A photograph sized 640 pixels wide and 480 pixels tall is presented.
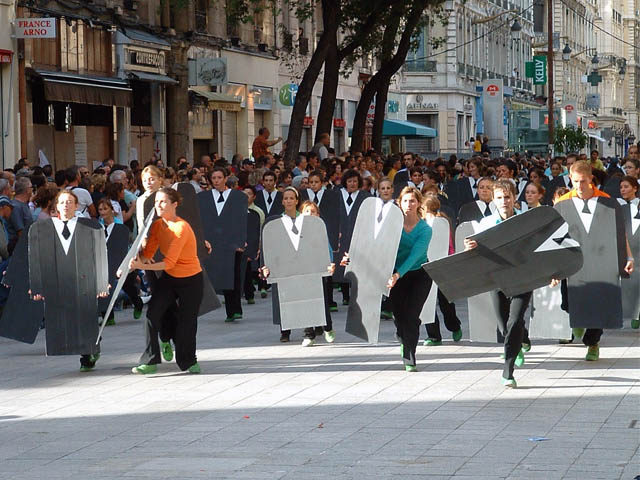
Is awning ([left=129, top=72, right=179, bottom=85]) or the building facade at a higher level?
the building facade

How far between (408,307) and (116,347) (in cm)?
331

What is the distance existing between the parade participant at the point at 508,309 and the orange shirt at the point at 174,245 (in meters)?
2.27

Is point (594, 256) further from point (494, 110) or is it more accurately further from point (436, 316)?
point (494, 110)

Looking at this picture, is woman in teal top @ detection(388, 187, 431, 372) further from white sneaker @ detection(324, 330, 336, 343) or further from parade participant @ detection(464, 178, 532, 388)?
white sneaker @ detection(324, 330, 336, 343)

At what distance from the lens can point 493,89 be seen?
61.6 meters

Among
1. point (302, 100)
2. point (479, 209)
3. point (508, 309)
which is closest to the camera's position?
point (508, 309)

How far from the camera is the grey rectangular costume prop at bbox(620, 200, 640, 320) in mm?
14852

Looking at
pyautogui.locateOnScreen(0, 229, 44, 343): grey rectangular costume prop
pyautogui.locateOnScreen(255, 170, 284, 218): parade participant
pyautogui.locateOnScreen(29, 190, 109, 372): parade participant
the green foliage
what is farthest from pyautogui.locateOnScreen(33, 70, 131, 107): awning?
the green foliage

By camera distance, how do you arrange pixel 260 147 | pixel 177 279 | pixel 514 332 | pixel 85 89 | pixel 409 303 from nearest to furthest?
pixel 514 332, pixel 177 279, pixel 409 303, pixel 260 147, pixel 85 89

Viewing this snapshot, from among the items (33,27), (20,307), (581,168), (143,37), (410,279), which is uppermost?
(143,37)

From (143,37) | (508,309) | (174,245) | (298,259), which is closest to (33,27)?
(143,37)

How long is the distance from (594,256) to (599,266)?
0.34 feet

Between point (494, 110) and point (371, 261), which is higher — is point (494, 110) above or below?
above

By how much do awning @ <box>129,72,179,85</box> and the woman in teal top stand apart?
65.8 ft
